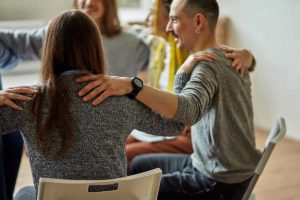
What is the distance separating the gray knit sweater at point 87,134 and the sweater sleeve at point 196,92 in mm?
124

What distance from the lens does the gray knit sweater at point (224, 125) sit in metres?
1.42

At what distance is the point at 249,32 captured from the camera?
3750 millimetres

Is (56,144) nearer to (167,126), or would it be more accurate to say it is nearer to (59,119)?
(59,119)

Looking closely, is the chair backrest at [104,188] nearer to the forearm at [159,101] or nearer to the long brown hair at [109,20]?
the forearm at [159,101]

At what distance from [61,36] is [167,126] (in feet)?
1.34

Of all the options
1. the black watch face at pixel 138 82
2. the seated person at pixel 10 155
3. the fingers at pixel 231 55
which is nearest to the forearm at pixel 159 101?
the black watch face at pixel 138 82

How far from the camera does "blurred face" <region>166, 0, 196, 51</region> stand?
1.51 metres

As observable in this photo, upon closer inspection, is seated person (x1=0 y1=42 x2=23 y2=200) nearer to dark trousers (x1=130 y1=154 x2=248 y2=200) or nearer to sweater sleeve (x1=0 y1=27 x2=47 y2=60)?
sweater sleeve (x1=0 y1=27 x2=47 y2=60)

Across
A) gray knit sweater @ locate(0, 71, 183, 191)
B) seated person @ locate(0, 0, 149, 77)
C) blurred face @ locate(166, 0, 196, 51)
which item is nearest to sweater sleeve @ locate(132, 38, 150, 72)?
seated person @ locate(0, 0, 149, 77)

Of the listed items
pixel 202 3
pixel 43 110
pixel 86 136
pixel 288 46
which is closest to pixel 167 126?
pixel 86 136

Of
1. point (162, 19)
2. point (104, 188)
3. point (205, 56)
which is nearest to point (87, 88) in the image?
point (104, 188)

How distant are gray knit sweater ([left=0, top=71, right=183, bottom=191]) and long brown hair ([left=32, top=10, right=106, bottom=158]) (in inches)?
0.7

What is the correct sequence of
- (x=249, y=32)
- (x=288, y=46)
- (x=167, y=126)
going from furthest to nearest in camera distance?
1. (x=249, y=32)
2. (x=288, y=46)
3. (x=167, y=126)

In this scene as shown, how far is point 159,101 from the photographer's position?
1.21m
